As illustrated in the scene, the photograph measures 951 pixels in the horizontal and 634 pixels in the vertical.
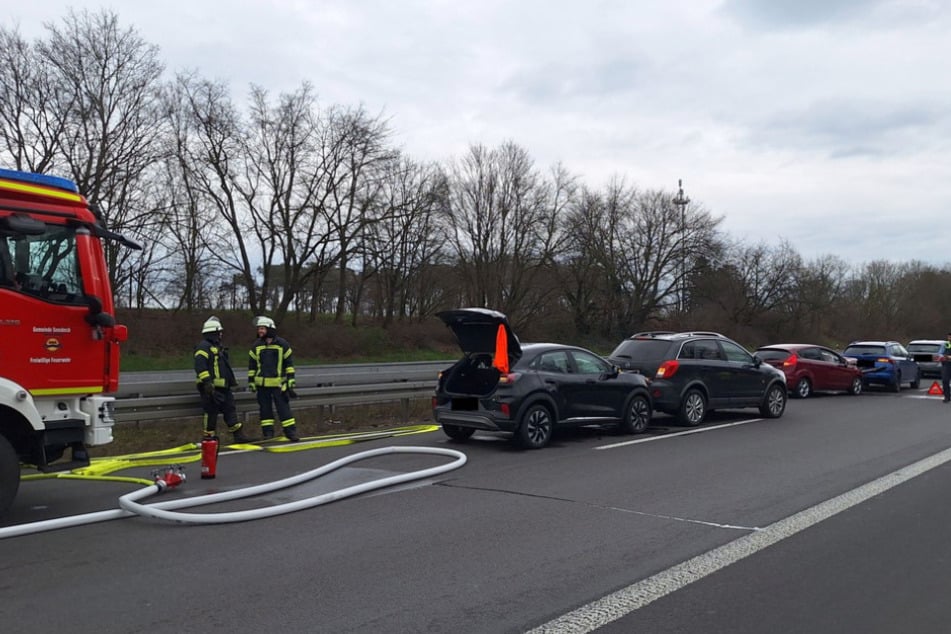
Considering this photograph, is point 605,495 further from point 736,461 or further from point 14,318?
point 14,318

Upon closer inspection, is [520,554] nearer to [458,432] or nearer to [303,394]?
[458,432]

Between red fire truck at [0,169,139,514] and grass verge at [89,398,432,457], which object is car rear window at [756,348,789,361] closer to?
grass verge at [89,398,432,457]

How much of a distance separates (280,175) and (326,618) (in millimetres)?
38037

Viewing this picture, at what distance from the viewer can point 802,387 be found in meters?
19.7

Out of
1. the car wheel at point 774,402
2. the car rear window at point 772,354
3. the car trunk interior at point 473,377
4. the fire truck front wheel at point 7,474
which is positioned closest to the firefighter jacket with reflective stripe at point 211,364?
the car trunk interior at point 473,377

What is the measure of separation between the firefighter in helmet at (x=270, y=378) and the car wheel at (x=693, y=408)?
6546 millimetres

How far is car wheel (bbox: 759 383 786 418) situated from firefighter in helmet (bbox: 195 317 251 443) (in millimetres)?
9788

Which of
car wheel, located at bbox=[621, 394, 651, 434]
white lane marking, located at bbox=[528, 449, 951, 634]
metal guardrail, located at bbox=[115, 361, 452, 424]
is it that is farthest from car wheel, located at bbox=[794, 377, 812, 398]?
white lane marking, located at bbox=[528, 449, 951, 634]

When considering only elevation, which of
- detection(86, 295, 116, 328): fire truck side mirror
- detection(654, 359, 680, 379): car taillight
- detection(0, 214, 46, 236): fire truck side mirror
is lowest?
detection(654, 359, 680, 379): car taillight

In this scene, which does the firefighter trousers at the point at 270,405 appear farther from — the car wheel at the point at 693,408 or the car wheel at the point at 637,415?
the car wheel at the point at 693,408

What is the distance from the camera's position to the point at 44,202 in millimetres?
6594

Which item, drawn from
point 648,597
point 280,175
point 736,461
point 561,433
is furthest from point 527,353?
point 280,175

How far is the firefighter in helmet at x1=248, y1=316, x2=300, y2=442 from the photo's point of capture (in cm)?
1150

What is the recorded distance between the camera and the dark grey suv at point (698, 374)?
13.2m
